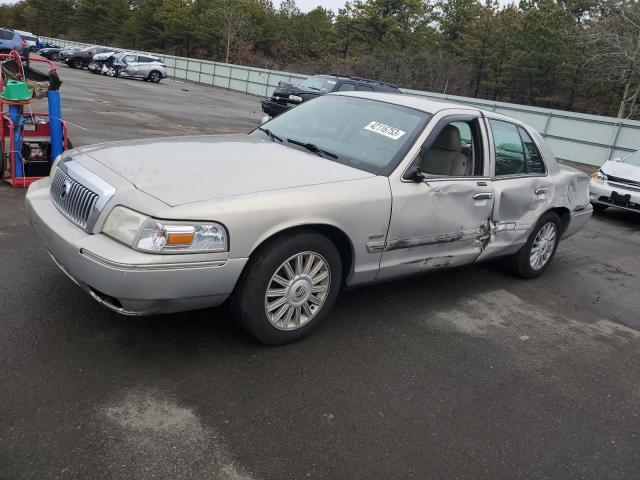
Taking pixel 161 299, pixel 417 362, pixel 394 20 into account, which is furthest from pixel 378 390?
pixel 394 20

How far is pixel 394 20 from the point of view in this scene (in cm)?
5694

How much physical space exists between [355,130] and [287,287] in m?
1.52

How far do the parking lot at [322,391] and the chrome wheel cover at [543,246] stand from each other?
86 cm

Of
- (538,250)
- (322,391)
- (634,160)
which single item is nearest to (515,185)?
(538,250)

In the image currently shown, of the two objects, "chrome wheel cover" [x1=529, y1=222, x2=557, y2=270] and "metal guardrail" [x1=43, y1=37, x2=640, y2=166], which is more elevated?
"metal guardrail" [x1=43, y1=37, x2=640, y2=166]

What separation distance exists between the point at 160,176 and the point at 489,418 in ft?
7.74

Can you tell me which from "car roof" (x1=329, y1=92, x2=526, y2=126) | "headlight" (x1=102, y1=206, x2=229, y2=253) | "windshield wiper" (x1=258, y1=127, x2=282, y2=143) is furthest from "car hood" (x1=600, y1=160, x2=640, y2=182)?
"headlight" (x1=102, y1=206, x2=229, y2=253)

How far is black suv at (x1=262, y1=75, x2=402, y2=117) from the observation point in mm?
16812

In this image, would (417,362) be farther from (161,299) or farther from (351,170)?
(161,299)

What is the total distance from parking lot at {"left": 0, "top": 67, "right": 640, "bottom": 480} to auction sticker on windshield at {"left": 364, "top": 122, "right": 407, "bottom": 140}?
4.44ft

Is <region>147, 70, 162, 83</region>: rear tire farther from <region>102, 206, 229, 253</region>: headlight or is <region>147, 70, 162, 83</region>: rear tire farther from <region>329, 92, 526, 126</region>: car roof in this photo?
<region>102, 206, 229, 253</region>: headlight

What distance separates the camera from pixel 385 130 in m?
4.22

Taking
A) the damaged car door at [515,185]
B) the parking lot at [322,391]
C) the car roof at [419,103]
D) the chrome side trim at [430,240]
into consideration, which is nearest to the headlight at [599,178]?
the damaged car door at [515,185]

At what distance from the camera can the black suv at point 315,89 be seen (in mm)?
16812
